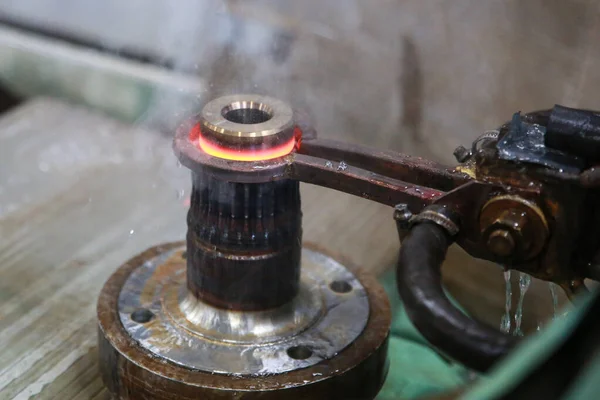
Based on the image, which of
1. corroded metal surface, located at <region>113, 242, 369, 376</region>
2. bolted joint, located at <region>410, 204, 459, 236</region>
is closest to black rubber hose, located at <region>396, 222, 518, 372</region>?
bolted joint, located at <region>410, 204, 459, 236</region>

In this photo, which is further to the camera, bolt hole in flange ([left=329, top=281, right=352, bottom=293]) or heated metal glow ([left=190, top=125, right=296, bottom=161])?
bolt hole in flange ([left=329, top=281, right=352, bottom=293])

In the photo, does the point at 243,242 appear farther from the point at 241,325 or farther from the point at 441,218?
the point at 441,218

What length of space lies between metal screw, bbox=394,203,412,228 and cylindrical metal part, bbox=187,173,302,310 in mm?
157

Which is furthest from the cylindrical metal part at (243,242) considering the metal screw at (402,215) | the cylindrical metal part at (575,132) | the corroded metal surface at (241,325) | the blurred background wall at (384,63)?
the blurred background wall at (384,63)

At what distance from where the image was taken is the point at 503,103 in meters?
1.25

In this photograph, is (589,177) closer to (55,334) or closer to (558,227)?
(558,227)

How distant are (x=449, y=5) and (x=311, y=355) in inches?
28.4

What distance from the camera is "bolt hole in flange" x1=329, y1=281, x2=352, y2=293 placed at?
0.93 meters

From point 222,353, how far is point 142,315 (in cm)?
12

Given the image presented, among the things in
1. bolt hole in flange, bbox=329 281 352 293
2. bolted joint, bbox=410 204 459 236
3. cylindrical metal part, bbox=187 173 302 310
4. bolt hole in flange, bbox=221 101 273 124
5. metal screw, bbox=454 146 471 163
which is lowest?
bolt hole in flange, bbox=329 281 352 293

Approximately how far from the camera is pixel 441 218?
64cm

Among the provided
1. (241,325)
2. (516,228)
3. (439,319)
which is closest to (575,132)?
(516,228)

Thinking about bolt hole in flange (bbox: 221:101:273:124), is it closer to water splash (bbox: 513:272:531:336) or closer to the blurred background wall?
water splash (bbox: 513:272:531:336)

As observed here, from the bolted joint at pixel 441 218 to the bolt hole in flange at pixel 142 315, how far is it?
365 mm
